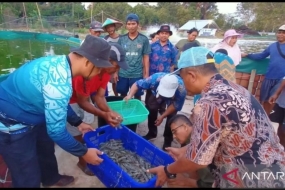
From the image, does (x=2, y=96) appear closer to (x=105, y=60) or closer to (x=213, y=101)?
(x=105, y=60)

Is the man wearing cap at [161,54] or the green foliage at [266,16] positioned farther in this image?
the green foliage at [266,16]

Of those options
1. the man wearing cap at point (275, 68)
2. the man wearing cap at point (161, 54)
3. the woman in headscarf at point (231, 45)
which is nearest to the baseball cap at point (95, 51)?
the man wearing cap at point (161, 54)

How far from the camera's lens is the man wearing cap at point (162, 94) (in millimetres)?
2568

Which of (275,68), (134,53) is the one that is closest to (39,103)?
(134,53)

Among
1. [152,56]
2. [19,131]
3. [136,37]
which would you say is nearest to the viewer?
[19,131]

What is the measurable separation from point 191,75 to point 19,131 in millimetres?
1357

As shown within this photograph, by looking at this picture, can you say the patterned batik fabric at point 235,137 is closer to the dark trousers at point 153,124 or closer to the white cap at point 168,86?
the white cap at point 168,86

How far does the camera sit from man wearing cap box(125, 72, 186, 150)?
2568 mm

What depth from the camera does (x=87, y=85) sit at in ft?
7.79

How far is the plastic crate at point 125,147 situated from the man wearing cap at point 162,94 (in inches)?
21.0

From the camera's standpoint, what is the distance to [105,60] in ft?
5.00

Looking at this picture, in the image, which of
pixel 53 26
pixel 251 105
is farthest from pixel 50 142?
pixel 53 26

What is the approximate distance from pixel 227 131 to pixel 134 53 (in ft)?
9.55

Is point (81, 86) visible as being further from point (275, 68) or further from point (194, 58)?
point (275, 68)
